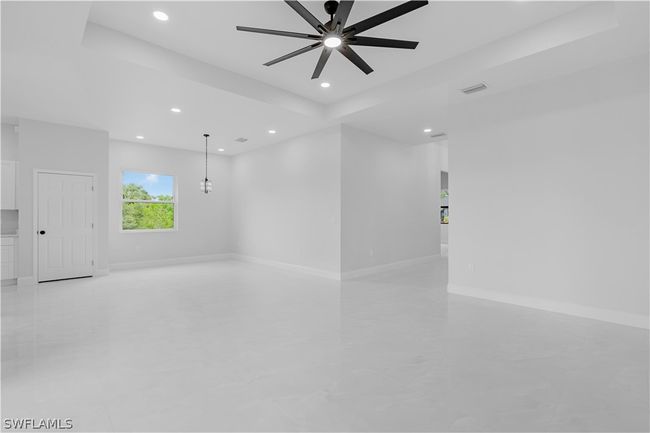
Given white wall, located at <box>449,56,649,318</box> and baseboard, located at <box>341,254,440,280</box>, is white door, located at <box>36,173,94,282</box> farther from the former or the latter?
white wall, located at <box>449,56,649,318</box>

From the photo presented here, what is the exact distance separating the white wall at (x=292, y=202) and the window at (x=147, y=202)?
1.65m

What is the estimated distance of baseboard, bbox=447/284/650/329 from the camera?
3.58 metres

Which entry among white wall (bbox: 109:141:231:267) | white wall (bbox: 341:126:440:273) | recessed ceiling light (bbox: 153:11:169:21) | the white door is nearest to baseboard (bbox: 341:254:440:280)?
white wall (bbox: 341:126:440:273)

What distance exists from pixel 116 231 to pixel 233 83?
492cm

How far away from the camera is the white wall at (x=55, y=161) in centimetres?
566

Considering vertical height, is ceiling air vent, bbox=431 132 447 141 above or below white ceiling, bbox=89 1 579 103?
below

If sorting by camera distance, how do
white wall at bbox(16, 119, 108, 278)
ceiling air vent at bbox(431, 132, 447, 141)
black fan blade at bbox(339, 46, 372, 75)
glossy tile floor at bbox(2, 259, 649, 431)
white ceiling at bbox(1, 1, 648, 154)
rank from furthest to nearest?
ceiling air vent at bbox(431, 132, 447, 141), white wall at bbox(16, 119, 108, 278), black fan blade at bbox(339, 46, 372, 75), white ceiling at bbox(1, 1, 648, 154), glossy tile floor at bbox(2, 259, 649, 431)

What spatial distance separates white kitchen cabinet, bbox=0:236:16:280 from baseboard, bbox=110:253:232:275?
171cm

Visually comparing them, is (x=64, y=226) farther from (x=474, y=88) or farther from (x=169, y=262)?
(x=474, y=88)

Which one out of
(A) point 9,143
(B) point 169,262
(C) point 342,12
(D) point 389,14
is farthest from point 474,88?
(A) point 9,143

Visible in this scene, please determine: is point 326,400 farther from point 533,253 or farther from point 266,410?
point 533,253

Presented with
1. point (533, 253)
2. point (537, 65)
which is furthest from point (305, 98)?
point (533, 253)

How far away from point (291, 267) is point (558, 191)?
4.99 meters

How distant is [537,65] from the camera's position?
363 centimetres
